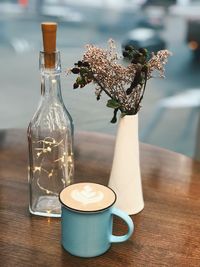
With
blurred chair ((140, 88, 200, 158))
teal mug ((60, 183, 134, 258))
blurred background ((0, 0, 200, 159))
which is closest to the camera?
teal mug ((60, 183, 134, 258))

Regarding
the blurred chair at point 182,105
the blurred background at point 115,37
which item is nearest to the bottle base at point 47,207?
the blurred background at point 115,37

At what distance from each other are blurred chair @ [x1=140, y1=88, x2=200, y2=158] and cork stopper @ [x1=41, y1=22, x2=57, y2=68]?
67.7 inches

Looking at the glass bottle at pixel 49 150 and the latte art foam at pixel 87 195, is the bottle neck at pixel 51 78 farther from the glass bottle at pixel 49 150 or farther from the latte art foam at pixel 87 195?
the latte art foam at pixel 87 195

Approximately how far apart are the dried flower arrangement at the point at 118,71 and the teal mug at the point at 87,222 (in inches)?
7.0

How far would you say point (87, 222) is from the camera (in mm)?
662

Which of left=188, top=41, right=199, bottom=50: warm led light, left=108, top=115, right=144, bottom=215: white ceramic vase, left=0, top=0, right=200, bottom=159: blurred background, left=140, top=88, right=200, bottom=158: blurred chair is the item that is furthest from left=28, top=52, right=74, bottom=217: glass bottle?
left=188, top=41, right=199, bottom=50: warm led light

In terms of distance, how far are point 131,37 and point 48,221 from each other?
6.20 feet

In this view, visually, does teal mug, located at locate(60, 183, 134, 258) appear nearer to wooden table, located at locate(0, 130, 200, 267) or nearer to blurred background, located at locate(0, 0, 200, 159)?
wooden table, located at locate(0, 130, 200, 267)

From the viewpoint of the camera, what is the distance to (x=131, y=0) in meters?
2.37

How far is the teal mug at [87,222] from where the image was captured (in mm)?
662

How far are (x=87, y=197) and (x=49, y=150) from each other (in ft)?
0.61

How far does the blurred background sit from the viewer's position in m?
2.31

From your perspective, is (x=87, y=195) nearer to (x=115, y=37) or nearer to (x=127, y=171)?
(x=127, y=171)

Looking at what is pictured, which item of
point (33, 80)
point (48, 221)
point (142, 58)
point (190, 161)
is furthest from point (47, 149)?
point (33, 80)
